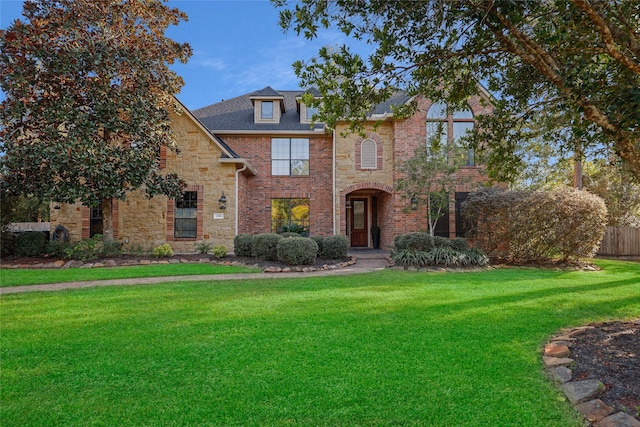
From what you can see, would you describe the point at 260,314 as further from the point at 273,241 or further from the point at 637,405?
the point at 273,241

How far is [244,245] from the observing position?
12.7 m

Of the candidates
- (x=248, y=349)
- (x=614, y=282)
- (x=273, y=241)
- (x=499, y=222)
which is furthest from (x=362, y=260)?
(x=248, y=349)

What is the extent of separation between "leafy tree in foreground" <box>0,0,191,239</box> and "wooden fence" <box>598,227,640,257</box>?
19.1m

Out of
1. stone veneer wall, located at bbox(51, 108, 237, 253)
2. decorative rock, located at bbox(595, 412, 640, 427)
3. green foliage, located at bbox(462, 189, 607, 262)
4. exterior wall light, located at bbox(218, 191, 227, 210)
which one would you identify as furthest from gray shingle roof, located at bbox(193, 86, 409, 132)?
decorative rock, located at bbox(595, 412, 640, 427)

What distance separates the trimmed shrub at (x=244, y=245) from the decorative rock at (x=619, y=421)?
10709 mm

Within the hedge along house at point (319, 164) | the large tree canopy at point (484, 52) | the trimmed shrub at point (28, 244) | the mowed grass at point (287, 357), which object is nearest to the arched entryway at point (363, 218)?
the hedge along house at point (319, 164)

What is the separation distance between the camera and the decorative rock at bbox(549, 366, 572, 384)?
3.29 m

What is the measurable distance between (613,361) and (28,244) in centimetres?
1565

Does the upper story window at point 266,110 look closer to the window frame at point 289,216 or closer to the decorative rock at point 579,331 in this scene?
the window frame at point 289,216

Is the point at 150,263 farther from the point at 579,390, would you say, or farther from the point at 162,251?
the point at 579,390

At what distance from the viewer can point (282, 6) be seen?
13.0ft

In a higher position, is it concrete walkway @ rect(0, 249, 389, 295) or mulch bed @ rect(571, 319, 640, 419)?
concrete walkway @ rect(0, 249, 389, 295)

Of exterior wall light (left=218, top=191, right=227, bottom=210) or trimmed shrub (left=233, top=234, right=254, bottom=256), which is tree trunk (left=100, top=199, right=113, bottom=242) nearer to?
exterior wall light (left=218, top=191, right=227, bottom=210)

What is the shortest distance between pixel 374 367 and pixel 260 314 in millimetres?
2388
